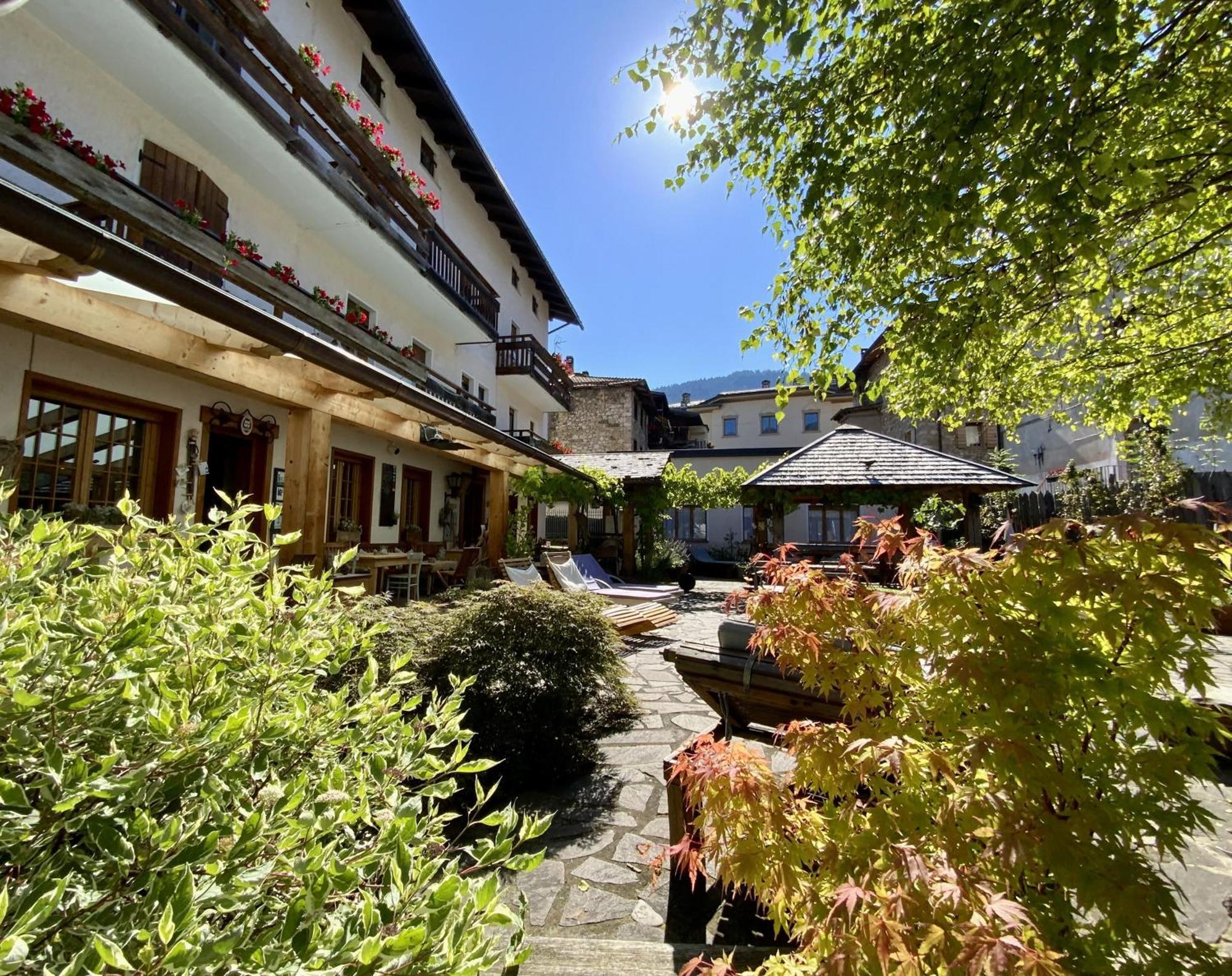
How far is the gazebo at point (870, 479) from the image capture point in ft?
34.6

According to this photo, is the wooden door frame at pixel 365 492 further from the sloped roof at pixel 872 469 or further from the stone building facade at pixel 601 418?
the stone building facade at pixel 601 418

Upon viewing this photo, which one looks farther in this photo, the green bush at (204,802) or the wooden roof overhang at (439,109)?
the wooden roof overhang at (439,109)

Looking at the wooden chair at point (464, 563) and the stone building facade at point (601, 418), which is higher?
the stone building facade at point (601, 418)

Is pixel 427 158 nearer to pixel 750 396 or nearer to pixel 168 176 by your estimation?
pixel 168 176

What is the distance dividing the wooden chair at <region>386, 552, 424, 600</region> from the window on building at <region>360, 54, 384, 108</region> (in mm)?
8740

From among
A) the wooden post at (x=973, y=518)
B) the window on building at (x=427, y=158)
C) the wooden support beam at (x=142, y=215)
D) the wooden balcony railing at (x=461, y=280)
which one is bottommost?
the wooden post at (x=973, y=518)

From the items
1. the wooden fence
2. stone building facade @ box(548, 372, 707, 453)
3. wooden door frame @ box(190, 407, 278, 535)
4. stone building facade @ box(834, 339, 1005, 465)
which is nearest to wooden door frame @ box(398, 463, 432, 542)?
wooden door frame @ box(190, 407, 278, 535)

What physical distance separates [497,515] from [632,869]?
355 inches

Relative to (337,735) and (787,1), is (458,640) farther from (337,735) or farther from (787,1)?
(787,1)

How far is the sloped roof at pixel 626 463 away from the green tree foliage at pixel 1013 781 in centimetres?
1350

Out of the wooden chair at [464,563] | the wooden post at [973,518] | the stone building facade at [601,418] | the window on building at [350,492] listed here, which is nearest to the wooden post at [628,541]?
the wooden chair at [464,563]

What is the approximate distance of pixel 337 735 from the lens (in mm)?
1308

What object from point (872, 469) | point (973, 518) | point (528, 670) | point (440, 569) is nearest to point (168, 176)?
point (440, 569)

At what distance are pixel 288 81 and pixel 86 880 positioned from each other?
31.9 feet
